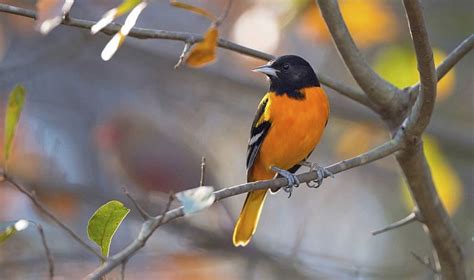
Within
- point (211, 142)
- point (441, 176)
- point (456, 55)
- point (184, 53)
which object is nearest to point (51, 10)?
point (184, 53)

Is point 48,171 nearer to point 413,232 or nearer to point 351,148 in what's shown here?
point 351,148

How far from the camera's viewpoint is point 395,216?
8172 mm

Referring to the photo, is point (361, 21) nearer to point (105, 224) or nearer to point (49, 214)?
point (105, 224)

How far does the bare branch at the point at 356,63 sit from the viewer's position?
11.9ft

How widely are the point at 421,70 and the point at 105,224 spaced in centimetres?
136

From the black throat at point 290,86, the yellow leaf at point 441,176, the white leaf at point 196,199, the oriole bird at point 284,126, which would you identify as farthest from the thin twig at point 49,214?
the yellow leaf at point 441,176

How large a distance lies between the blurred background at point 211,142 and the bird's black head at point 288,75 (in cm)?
69

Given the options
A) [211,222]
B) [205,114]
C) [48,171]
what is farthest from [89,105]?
[211,222]

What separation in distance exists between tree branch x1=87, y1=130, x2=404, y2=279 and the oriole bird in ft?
2.18

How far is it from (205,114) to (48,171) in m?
1.88

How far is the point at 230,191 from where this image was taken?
3.00 m

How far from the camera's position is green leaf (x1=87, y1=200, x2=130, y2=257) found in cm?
284

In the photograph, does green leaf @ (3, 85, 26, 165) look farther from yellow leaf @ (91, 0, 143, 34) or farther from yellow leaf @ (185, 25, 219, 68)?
yellow leaf @ (185, 25, 219, 68)

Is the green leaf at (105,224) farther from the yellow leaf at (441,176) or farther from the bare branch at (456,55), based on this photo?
the yellow leaf at (441,176)
